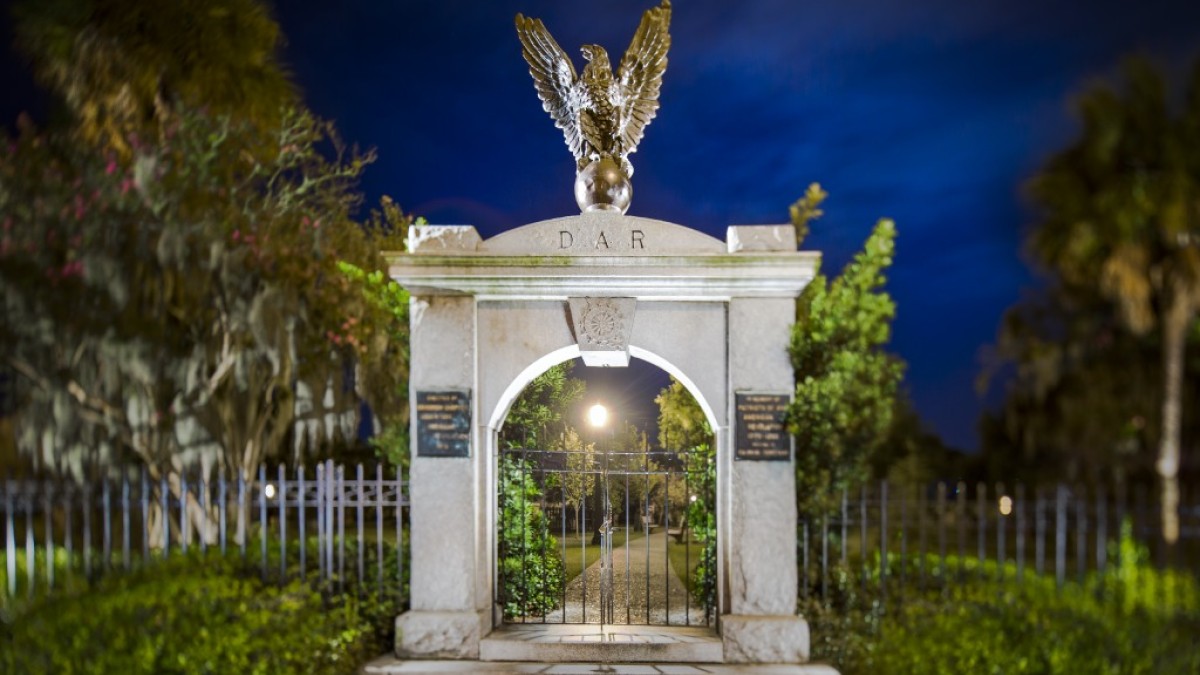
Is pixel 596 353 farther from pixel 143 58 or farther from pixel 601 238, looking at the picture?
pixel 143 58

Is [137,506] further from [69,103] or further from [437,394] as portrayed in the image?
→ [437,394]

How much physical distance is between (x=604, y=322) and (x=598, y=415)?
2.57 m

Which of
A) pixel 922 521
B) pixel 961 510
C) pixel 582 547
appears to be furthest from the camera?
pixel 582 547

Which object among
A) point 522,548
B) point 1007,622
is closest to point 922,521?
point 1007,622

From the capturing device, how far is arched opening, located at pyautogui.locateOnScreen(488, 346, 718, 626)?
30.5 feet

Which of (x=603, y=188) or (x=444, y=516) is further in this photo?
(x=603, y=188)

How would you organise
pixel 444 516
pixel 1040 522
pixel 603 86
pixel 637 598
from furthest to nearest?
pixel 637 598 → pixel 603 86 → pixel 444 516 → pixel 1040 522

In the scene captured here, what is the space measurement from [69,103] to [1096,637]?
15.3 metres

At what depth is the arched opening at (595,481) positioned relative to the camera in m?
9.30

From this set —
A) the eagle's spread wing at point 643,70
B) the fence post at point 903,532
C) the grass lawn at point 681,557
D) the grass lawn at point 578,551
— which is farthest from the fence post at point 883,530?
the grass lawn at point 681,557

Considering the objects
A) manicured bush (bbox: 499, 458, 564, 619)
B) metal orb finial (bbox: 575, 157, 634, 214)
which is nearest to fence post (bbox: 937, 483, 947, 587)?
metal orb finial (bbox: 575, 157, 634, 214)

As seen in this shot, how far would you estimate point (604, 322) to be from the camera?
8391 mm

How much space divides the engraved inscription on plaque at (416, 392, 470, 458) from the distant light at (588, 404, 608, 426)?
104 inches

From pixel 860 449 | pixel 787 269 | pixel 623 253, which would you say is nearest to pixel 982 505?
pixel 860 449
